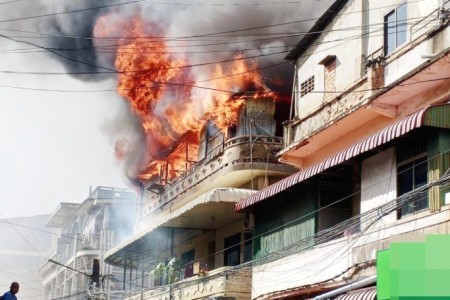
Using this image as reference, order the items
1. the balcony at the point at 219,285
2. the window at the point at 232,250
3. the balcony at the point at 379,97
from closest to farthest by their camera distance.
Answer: the balcony at the point at 379,97 < the balcony at the point at 219,285 < the window at the point at 232,250

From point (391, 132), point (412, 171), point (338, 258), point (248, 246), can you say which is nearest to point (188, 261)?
point (248, 246)

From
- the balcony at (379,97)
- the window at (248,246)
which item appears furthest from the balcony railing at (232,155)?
the balcony at (379,97)

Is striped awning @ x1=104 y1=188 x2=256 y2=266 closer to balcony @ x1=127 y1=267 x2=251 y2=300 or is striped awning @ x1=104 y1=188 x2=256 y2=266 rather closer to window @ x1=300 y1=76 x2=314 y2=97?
balcony @ x1=127 y1=267 x2=251 y2=300

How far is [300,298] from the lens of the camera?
75.0 feet

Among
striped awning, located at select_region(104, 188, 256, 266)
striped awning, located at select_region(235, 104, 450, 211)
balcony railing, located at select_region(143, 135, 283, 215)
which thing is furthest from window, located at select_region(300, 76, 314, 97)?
striped awning, located at select_region(235, 104, 450, 211)

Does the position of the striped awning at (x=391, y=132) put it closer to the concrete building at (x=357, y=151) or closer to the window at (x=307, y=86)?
the concrete building at (x=357, y=151)

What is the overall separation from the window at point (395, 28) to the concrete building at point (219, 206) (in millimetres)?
8203

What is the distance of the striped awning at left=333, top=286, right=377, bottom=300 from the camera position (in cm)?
1711

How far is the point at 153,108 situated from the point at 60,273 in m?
32.4

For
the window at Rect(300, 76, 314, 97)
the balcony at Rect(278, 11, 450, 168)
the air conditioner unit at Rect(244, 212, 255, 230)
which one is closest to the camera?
the balcony at Rect(278, 11, 450, 168)

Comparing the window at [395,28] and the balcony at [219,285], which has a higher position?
the window at [395,28]

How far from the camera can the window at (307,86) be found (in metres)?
27.0

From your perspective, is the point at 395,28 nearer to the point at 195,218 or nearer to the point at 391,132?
the point at 391,132

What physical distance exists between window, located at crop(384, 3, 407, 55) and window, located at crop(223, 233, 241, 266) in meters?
11.6
